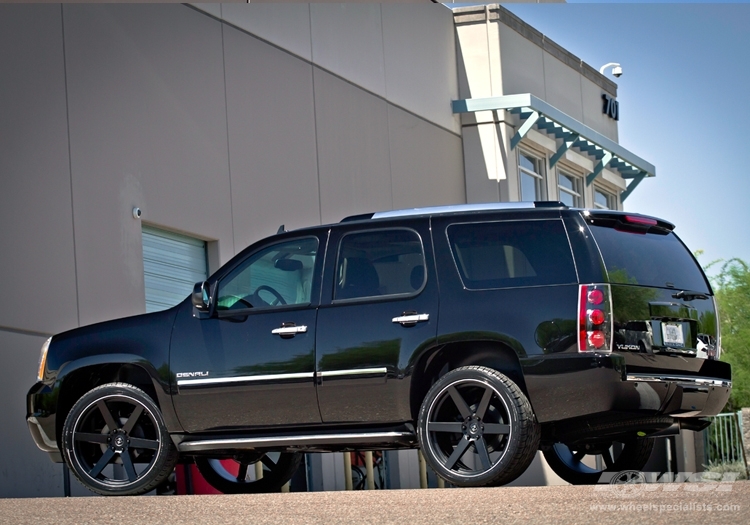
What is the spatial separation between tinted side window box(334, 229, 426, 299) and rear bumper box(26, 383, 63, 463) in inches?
93.8

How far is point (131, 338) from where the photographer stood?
885 cm

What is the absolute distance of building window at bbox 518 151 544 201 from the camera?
28234mm

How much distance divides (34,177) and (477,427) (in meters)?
8.10

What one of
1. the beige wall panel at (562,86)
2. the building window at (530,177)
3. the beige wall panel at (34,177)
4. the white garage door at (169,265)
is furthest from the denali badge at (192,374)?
the beige wall panel at (562,86)

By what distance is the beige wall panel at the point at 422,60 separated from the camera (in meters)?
24.0

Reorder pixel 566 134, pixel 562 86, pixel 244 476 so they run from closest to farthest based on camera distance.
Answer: pixel 244 476 → pixel 566 134 → pixel 562 86

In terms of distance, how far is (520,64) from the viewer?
2825cm

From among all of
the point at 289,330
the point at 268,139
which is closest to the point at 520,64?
the point at 268,139

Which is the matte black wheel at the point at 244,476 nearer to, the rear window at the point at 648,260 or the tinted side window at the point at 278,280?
the tinted side window at the point at 278,280

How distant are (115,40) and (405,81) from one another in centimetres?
955

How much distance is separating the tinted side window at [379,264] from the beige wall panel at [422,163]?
14.6 metres

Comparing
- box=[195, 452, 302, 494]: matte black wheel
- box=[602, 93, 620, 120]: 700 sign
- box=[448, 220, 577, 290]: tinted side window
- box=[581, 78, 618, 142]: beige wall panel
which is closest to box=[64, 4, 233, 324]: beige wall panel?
box=[195, 452, 302, 494]: matte black wheel

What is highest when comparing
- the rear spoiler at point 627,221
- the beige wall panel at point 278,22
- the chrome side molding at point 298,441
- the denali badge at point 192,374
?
the beige wall panel at point 278,22

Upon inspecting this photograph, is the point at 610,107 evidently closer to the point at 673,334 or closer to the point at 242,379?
the point at 673,334
